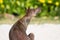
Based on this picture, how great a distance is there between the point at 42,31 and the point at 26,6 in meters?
1.01

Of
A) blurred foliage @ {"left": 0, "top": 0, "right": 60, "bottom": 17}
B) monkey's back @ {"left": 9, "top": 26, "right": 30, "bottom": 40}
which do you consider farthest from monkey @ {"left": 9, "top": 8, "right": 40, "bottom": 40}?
blurred foliage @ {"left": 0, "top": 0, "right": 60, "bottom": 17}

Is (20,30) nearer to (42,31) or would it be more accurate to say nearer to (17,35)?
(17,35)

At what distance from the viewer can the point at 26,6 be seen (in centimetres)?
757

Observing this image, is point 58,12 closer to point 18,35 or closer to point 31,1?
point 31,1

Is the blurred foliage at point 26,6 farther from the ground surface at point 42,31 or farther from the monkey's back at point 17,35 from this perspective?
the monkey's back at point 17,35

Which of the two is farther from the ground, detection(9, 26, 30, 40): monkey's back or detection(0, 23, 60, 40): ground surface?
detection(9, 26, 30, 40): monkey's back

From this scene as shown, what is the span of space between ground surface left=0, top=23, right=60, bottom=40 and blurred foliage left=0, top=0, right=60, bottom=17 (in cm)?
54

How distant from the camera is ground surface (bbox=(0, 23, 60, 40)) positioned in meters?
6.65

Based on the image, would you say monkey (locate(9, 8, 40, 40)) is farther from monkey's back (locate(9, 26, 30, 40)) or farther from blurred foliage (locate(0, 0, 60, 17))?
blurred foliage (locate(0, 0, 60, 17))

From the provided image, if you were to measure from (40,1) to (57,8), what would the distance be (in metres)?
0.49

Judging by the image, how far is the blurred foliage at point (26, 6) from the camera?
7.54 meters

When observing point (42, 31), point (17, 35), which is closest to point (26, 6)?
point (42, 31)

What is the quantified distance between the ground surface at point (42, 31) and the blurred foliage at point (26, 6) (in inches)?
21.3

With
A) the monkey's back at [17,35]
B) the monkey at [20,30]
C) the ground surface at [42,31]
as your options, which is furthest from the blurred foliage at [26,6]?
the monkey's back at [17,35]
